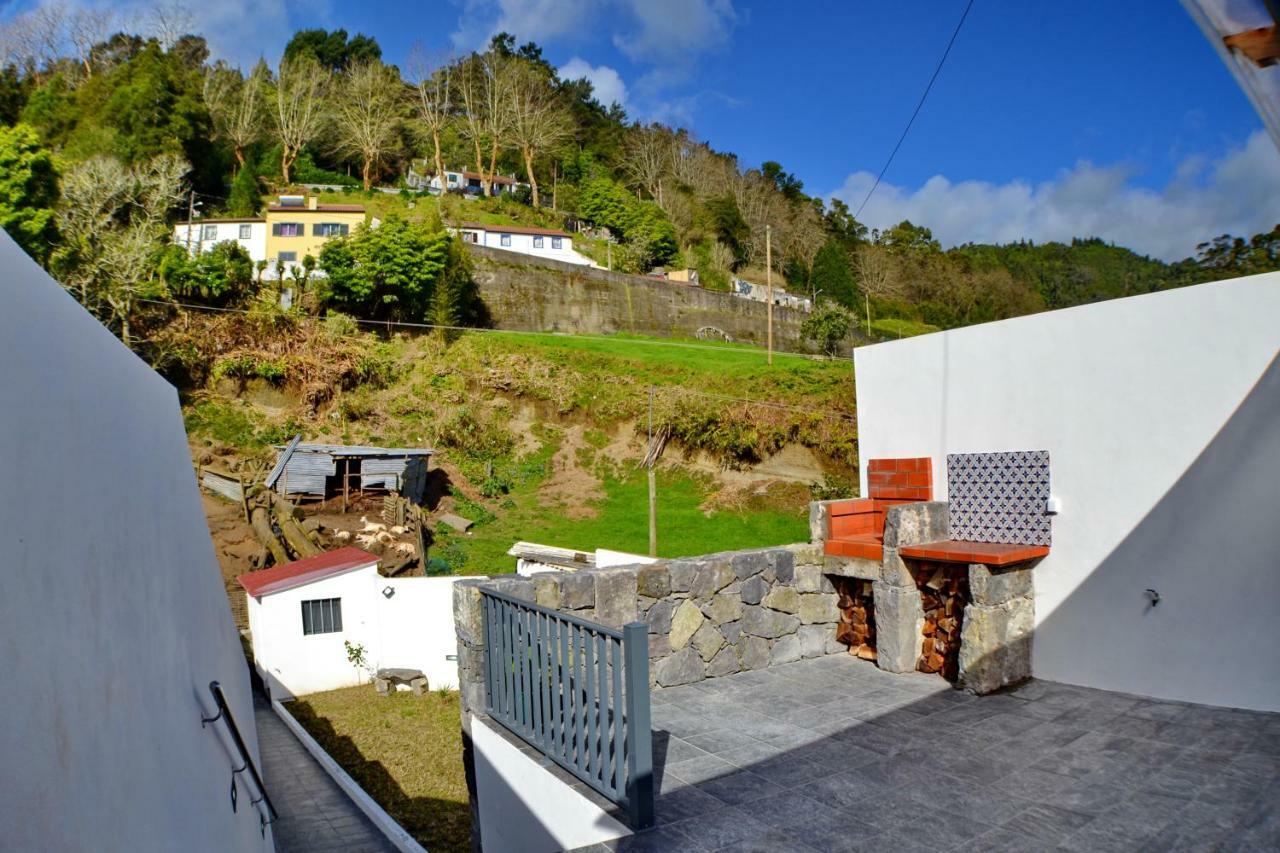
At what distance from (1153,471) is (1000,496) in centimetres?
100

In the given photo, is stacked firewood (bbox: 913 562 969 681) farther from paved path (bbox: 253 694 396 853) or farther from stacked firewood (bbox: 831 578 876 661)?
paved path (bbox: 253 694 396 853)

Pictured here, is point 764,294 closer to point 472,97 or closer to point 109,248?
point 472,97

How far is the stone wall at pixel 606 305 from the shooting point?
3222 cm

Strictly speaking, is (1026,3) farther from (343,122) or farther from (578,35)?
(343,122)

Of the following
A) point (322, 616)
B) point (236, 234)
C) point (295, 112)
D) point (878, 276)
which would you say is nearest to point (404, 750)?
point (322, 616)

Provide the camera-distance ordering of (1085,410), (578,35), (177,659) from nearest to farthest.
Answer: (177,659) < (1085,410) < (578,35)

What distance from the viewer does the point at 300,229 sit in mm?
34000

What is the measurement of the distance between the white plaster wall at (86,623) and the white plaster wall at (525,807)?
51.0 inches

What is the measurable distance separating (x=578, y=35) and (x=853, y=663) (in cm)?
3605

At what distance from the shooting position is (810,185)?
58.0m

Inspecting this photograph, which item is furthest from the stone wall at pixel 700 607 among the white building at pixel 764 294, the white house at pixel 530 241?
the white building at pixel 764 294

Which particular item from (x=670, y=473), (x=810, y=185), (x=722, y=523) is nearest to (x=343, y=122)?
(x=810, y=185)

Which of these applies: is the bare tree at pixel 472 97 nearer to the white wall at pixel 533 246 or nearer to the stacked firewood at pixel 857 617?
the white wall at pixel 533 246

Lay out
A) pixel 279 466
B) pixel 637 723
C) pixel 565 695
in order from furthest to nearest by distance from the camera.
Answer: pixel 279 466, pixel 565 695, pixel 637 723
